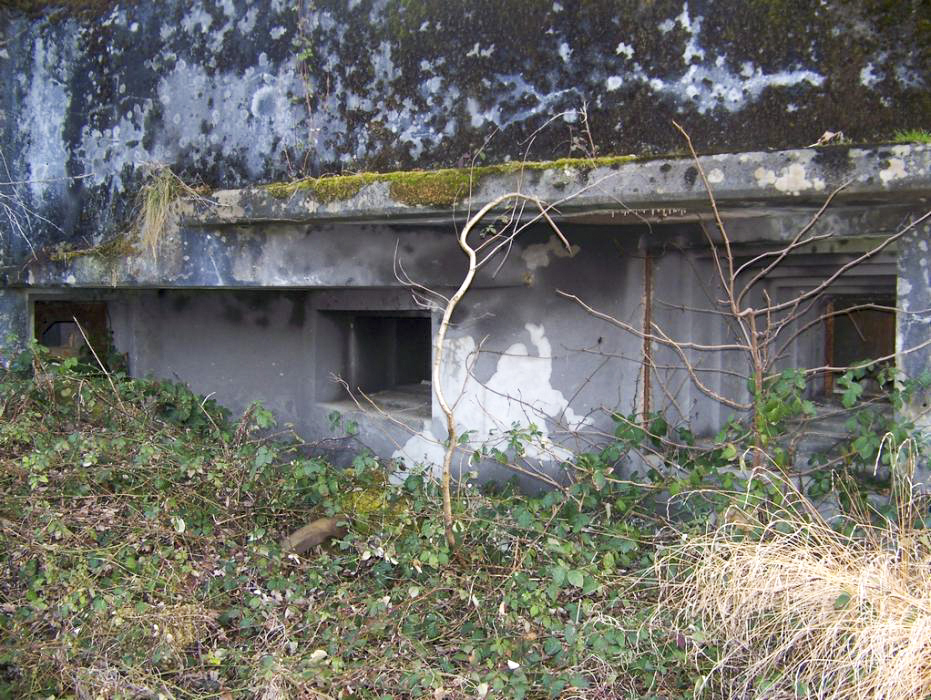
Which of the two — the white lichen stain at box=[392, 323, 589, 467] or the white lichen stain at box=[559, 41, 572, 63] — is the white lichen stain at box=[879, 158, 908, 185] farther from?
the white lichen stain at box=[392, 323, 589, 467]

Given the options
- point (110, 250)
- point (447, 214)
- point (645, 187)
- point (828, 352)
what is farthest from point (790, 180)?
point (110, 250)

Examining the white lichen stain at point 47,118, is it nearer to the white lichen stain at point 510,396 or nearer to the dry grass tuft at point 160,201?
the dry grass tuft at point 160,201

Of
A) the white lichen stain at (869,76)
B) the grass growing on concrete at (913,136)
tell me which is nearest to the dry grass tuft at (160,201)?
the white lichen stain at (869,76)

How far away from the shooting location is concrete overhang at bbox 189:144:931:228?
3.14m

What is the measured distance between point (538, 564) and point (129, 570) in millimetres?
1832

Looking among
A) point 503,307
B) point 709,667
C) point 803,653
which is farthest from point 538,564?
point 503,307

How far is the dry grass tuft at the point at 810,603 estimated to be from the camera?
8.93 feet

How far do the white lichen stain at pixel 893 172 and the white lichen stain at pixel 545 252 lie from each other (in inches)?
64.7

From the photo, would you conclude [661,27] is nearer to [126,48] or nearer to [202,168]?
[202,168]

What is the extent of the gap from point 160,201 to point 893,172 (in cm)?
388

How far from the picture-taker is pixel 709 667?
3062 mm

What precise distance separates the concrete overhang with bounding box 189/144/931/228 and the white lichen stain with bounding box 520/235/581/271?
36 centimetres

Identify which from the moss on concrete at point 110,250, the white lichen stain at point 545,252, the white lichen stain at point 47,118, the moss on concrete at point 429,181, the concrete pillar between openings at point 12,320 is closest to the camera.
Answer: the moss on concrete at point 429,181

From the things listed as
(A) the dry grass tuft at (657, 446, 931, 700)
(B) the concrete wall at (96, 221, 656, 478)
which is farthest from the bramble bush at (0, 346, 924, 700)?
(B) the concrete wall at (96, 221, 656, 478)
